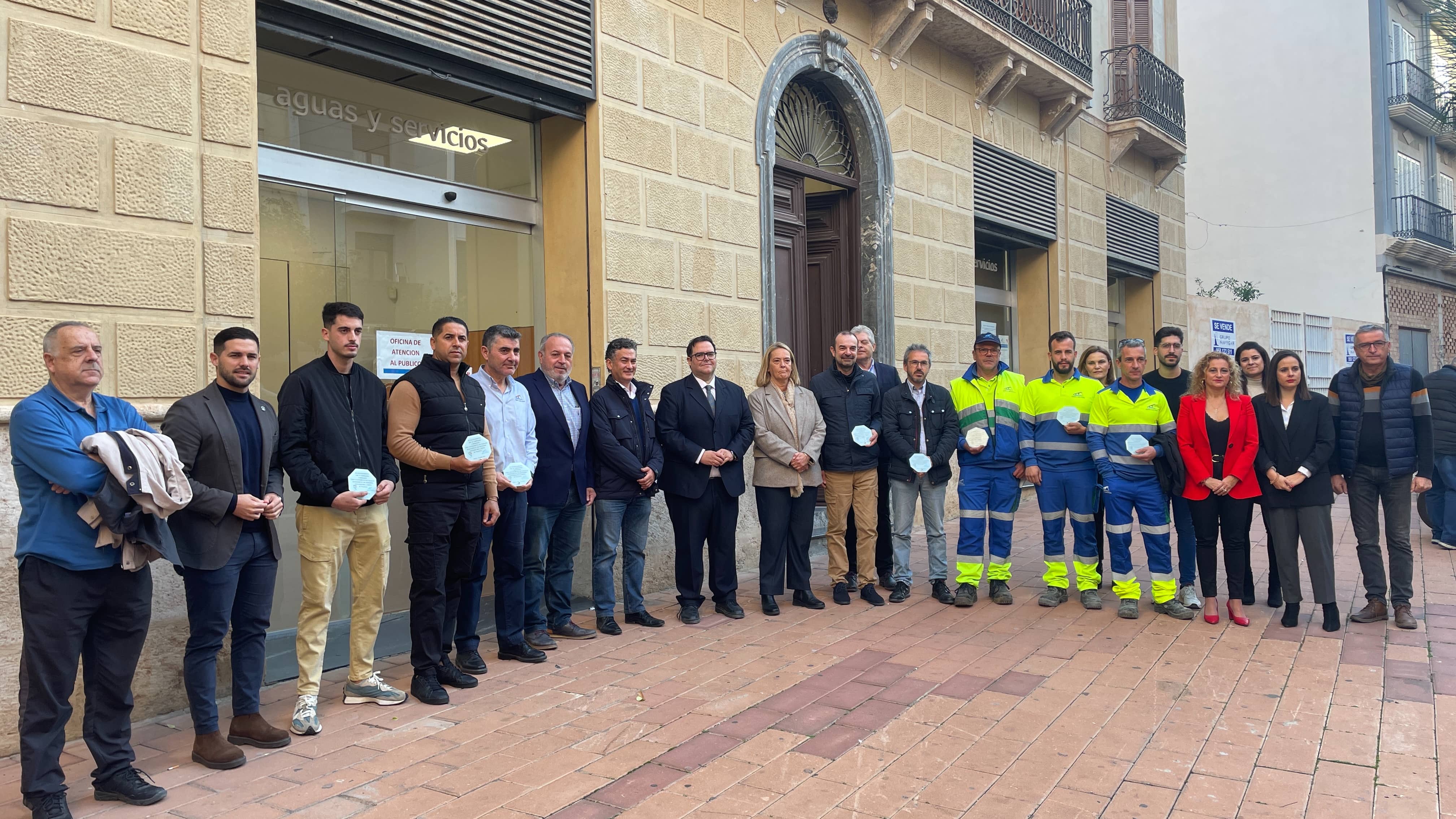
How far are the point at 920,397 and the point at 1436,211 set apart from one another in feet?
80.8

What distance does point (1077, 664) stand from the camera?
5762 millimetres

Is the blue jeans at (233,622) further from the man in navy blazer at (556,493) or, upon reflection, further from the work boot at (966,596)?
the work boot at (966,596)

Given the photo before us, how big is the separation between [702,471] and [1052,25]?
8.95 meters

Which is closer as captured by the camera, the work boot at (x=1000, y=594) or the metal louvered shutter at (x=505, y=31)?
the metal louvered shutter at (x=505, y=31)

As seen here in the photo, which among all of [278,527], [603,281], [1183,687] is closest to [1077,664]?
[1183,687]

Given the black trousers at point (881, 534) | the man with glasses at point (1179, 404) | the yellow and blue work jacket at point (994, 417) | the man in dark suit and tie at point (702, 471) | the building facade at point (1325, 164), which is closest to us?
the man in dark suit and tie at point (702, 471)

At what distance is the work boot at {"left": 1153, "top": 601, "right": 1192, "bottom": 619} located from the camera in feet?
22.6

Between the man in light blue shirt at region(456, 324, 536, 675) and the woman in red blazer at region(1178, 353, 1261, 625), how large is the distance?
4.16 meters

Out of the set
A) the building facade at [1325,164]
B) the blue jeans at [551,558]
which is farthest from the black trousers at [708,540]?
the building facade at [1325,164]

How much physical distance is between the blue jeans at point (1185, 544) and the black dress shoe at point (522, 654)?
14.2 feet

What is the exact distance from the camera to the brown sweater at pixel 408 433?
515 centimetres

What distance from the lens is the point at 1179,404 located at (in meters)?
7.24

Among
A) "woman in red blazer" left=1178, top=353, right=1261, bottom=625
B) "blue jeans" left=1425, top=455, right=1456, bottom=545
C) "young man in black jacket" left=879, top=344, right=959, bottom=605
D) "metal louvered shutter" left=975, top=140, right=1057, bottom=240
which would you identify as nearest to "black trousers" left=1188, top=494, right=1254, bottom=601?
"woman in red blazer" left=1178, top=353, right=1261, bottom=625

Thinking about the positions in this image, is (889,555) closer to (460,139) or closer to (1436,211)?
(460,139)
